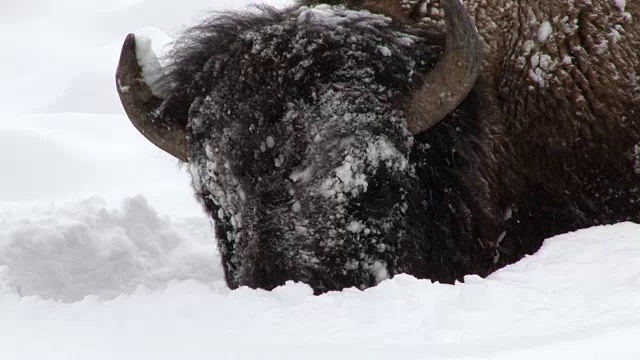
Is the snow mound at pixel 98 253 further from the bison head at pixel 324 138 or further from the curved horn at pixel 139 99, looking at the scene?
the bison head at pixel 324 138

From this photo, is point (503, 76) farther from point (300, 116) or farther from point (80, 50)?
point (80, 50)

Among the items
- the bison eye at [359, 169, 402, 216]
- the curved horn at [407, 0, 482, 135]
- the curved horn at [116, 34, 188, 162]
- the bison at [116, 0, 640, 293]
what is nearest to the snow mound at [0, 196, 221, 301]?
the curved horn at [116, 34, 188, 162]

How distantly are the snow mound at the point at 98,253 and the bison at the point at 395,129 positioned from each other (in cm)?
111

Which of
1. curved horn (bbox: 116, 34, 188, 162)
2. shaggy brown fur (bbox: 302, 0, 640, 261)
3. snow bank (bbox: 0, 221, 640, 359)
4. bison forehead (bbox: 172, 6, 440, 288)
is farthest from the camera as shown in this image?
shaggy brown fur (bbox: 302, 0, 640, 261)

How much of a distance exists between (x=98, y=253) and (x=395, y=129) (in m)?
2.15

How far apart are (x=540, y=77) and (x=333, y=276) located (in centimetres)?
150

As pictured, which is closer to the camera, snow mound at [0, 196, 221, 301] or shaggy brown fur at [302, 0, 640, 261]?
shaggy brown fur at [302, 0, 640, 261]

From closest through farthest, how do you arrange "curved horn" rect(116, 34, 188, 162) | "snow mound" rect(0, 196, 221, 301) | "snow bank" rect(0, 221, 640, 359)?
"snow bank" rect(0, 221, 640, 359), "curved horn" rect(116, 34, 188, 162), "snow mound" rect(0, 196, 221, 301)

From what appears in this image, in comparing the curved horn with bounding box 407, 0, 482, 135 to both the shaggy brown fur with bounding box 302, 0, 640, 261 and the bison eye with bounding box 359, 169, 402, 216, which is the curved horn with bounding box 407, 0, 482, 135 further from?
the shaggy brown fur with bounding box 302, 0, 640, 261

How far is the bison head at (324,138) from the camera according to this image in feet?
11.2

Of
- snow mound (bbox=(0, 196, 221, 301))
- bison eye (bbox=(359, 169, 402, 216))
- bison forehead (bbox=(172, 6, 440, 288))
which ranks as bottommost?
snow mound (bbox=(0, 196, 221, 301))

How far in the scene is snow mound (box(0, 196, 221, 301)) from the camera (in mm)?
4754

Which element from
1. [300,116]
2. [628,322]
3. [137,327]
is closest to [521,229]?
[300,116]

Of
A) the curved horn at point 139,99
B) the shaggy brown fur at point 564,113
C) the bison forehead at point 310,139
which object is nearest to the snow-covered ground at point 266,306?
the bison forehead at point 310,139
